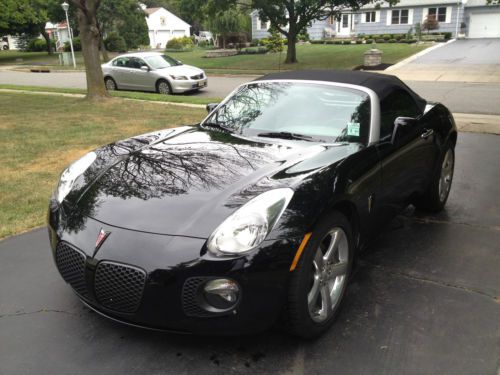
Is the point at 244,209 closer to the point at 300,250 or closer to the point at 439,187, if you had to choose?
the point at 300,250

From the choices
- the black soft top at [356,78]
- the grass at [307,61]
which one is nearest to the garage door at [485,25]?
the grass at [307,61]

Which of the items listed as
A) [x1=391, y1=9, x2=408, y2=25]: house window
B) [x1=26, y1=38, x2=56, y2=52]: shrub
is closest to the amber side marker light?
[x1=391, y1=9, x2=408, y2=25]: house window

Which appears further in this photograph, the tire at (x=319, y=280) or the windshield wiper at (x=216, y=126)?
the windshield wiper at (x=216, y=126)

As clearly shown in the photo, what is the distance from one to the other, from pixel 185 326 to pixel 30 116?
1029 cm

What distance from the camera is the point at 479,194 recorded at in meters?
5.36

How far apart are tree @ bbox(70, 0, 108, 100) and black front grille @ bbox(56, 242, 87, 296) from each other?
10.8 m

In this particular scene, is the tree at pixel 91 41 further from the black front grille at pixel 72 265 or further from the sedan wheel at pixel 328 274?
the sedan wheel at pixel 328 274

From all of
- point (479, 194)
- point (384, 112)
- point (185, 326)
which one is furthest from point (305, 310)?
point (479, 194)

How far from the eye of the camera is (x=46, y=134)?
8.94 metres

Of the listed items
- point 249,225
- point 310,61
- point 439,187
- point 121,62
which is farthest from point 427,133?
point 310,61

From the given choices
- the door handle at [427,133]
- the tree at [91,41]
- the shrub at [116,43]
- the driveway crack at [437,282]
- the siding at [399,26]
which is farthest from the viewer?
the shrub at [116,43]

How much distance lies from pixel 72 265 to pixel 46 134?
701 cm

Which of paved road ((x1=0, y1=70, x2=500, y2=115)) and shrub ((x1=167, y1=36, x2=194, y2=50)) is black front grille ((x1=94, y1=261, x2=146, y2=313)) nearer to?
paved road ((x1=0, y1=70, x2=500, y2=115))

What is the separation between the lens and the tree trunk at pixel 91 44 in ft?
40.5
